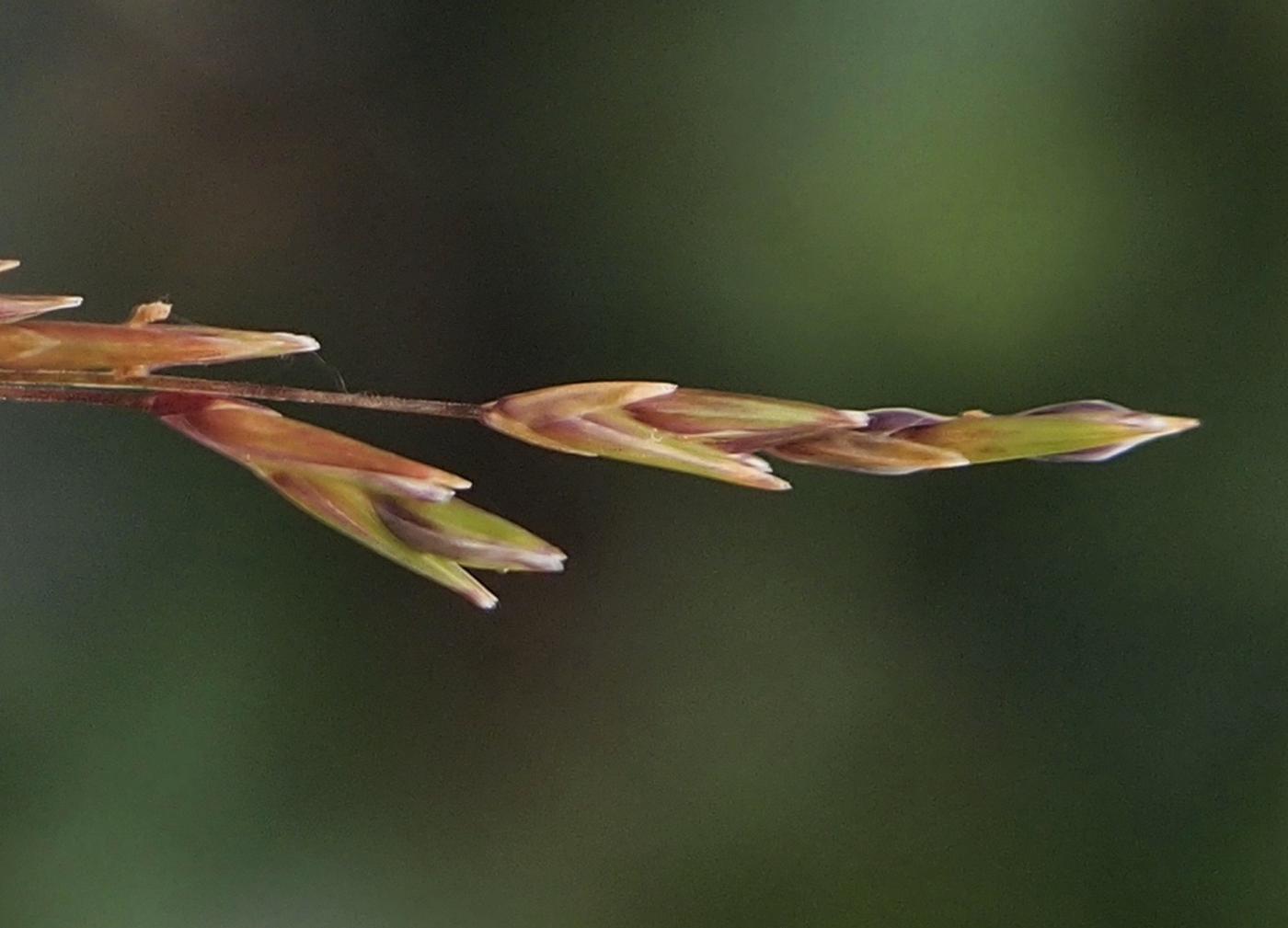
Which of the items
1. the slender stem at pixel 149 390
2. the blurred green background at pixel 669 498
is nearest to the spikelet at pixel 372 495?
the slender stem at pixel 149 390

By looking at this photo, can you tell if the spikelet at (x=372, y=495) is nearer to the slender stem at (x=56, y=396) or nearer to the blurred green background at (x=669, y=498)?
the slender stem at (x=56, y=396)

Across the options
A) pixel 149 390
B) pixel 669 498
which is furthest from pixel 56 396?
pixel 669 498

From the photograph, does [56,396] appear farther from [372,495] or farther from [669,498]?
[669,498]

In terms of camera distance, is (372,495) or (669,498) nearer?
(372,495)

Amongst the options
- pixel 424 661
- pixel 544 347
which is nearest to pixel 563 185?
pixel 544 347

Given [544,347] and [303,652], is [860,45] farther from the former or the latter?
[303,652]

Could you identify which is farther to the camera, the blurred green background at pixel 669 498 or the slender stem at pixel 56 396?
the blurred green background at pixel 669 498

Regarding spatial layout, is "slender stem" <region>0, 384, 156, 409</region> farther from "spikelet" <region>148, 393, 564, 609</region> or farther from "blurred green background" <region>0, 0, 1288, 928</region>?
"blurred green background" <region>0, 0, 1288, 928</region>
